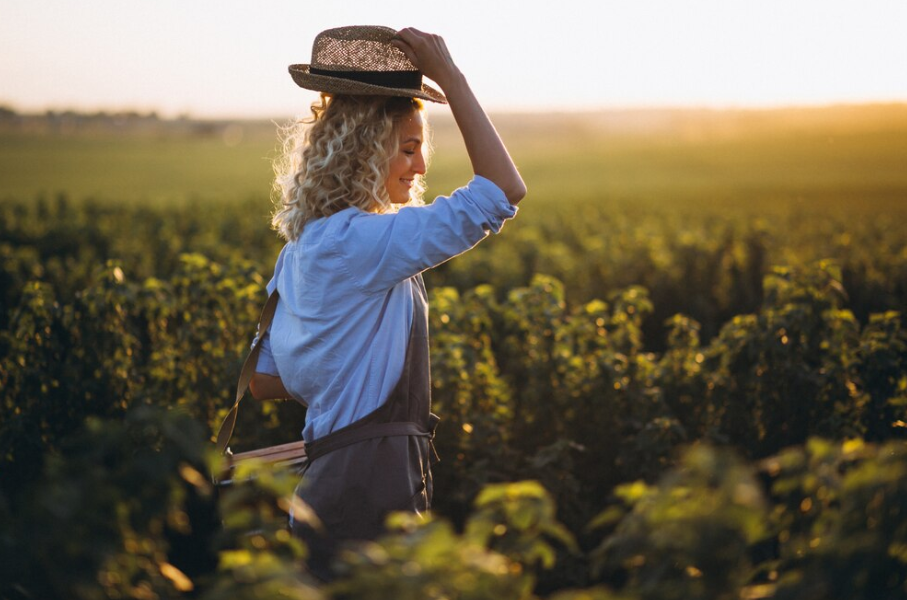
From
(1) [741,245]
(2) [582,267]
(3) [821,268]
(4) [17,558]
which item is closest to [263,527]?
(4) [17,558]

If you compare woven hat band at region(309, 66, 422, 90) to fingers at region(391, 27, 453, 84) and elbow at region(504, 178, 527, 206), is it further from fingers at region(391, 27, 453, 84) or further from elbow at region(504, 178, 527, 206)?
elbow at region(504, 178, 527, 206)

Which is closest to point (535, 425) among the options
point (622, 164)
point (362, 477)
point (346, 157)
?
point (362, 477)

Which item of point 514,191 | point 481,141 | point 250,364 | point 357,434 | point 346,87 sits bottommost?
point 357,434

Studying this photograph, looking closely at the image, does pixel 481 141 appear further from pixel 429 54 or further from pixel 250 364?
pixel 250 364

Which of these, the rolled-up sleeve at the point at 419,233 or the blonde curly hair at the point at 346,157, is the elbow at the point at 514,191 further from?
the blonde curly hair at the point at 346,157

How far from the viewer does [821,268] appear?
4.38m

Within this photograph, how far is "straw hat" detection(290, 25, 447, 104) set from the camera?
227cm

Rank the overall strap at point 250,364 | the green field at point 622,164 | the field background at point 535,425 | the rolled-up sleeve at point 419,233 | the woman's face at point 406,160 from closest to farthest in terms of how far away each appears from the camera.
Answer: the field background at point 535,425 < the rolled-up sleeve at point 419,233 < the woman's face at point 406,160 < the overall strap at point 250,364 < the green field at point 622,164

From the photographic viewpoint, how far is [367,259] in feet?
6.89

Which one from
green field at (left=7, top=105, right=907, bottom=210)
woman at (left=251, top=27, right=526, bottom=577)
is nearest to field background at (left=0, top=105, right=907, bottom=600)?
woman at (left=251, top=27, right=526, bottom=577)

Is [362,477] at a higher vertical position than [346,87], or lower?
lower

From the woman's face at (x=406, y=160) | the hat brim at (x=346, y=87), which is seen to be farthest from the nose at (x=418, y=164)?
the hat brim at (x=346, y=87)

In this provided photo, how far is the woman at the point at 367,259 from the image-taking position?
6.91 feet

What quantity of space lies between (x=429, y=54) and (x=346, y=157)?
1.20 feet
